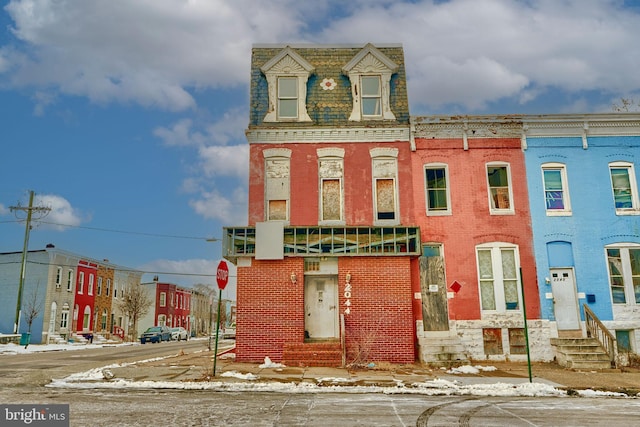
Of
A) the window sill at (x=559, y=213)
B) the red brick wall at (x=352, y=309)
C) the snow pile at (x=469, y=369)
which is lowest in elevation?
the snow pile at (x=469, y=369)

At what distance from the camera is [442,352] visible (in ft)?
52.6

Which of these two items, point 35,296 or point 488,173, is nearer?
point 488,173

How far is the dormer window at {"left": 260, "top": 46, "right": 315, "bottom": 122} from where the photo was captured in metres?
18.8

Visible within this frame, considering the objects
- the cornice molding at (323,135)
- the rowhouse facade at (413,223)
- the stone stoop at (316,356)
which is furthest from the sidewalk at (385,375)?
the cornice molding at (323,135)

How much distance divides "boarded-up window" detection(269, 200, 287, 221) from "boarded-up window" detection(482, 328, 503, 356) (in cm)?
839

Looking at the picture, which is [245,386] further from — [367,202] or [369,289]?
[367,202]

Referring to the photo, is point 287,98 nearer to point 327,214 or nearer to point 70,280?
point 327,214

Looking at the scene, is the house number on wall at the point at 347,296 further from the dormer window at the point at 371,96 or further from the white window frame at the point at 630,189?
the white window frame at the point at 630,189

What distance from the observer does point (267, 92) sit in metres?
19.0

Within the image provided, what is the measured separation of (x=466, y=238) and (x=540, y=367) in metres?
4.97

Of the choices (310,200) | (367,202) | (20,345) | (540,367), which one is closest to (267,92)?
(310,200)

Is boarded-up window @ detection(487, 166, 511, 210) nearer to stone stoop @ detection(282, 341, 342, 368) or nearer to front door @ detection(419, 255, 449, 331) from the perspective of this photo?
front door @ detection(419, 255, 449, 331)

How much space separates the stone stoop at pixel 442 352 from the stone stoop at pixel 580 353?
3.26m

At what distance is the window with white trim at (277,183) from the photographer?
18.0m
